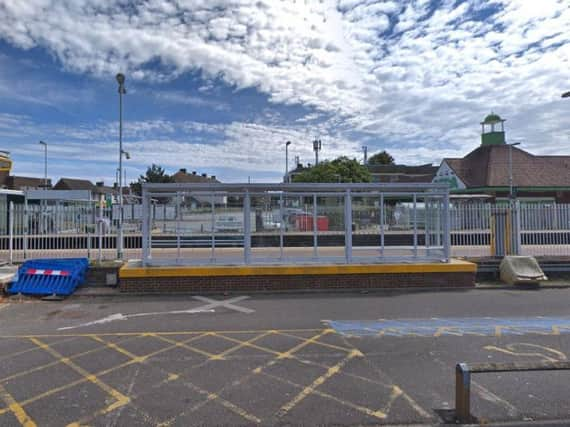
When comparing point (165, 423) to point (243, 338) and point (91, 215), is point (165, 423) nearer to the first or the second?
point (243, 338)

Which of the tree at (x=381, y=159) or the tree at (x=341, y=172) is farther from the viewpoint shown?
the tree at (x=381, y=159)

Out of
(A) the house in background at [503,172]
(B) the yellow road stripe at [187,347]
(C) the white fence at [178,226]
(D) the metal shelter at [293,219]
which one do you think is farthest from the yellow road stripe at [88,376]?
(A) the house in background at [503,172]

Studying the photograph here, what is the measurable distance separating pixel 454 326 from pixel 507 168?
30.9 metres

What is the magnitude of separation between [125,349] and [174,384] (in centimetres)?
157

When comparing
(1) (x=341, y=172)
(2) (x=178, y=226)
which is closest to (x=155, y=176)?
(1) (x=341, y=172)

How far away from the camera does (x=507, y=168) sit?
32844 mm

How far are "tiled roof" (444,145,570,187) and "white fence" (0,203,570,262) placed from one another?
18.6 metres

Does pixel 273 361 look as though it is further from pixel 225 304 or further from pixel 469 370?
pixel 225 304

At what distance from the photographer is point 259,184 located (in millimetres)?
10211

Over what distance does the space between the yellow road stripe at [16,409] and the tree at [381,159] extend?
281ft

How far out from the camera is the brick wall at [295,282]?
9648mm

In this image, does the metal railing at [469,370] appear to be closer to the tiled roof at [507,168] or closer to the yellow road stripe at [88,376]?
the yellow road stripe at [88,376]


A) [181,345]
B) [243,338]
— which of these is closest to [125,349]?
[181,345]

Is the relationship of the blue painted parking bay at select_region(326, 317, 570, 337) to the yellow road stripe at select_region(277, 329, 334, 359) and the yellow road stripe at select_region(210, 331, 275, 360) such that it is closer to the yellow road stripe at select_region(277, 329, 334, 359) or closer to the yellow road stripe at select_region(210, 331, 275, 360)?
the yellow road stripe at select_region(277, 329, 334, 359)
